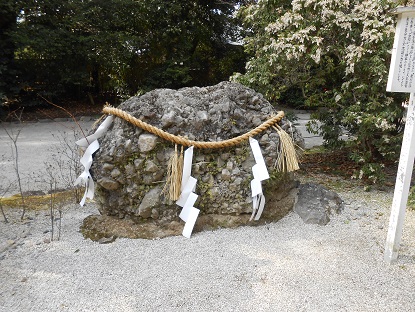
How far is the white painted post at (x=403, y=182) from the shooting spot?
82.0 inches

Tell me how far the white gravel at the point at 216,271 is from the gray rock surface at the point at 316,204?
0.09 m

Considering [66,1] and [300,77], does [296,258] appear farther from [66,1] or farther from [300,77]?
[66,1]

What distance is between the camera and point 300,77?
12.9 ft

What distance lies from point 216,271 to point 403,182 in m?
1.33

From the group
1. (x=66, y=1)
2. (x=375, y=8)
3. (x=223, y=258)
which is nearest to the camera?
(x=223, y=258)

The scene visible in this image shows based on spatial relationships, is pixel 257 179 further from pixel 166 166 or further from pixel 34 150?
pixel 34 150

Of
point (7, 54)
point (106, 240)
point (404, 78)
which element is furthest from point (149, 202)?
point (7, 54)

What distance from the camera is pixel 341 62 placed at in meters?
3.29

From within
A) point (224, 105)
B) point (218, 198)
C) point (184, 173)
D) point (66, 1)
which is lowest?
point (218, 198)

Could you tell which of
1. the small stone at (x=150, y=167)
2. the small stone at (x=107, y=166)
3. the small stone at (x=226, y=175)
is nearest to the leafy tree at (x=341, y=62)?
the small stone at (x=226, y=175)

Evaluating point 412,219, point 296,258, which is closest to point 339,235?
point 296,258

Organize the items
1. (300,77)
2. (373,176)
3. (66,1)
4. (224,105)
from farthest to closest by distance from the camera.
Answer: (66,1) → (300,77) → (373,176) → (224,105)

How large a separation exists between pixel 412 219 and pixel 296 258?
4.25ft

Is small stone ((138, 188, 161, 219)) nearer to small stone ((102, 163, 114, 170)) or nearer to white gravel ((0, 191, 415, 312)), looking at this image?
white gravel ((0, 191, 415, 312))
